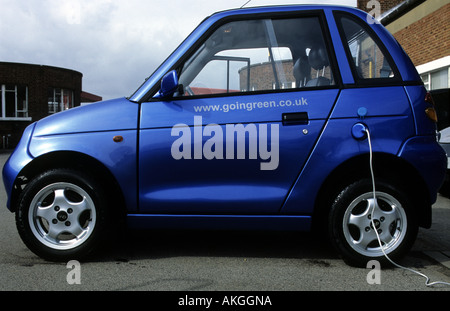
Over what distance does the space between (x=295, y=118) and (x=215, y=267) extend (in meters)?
1.34

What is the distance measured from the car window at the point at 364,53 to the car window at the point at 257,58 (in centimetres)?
21

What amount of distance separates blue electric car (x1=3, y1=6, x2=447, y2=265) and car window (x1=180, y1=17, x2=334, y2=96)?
2 cm

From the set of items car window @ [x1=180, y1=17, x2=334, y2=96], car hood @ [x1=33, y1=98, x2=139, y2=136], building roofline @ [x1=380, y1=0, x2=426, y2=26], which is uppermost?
building roofline @ [x1=380, y1=0, x2=426, y2=26]

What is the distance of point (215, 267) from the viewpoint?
368 cm

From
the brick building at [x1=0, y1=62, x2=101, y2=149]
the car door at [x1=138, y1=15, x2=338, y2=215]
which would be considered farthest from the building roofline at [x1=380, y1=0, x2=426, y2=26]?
the brick building at [x1=0, y1=62, x2=101, y2=149]

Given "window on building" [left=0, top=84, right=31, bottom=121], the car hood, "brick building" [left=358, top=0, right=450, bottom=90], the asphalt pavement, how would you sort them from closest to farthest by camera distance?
the asphalt pavement
the car hood
"brick building" [left=358, top=0, right=450, bottom=90]
"window on building" [left=0, top=84, right=31, bottom=121]

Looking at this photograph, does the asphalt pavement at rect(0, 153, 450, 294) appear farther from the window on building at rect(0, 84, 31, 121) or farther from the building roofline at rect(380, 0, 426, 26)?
the window on building at rect(0, 84, 31, 121)

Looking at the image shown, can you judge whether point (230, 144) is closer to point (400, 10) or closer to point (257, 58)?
point (257, 58)

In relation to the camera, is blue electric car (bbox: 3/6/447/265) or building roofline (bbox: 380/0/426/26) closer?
blue electric car (bbox: 3/6/447/265)

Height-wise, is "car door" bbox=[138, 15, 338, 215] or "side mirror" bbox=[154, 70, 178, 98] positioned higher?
"side mirror" bbox=[154, 70, 178, 98]

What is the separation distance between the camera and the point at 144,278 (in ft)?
11.2

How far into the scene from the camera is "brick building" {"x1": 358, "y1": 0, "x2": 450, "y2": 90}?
13648 mm
